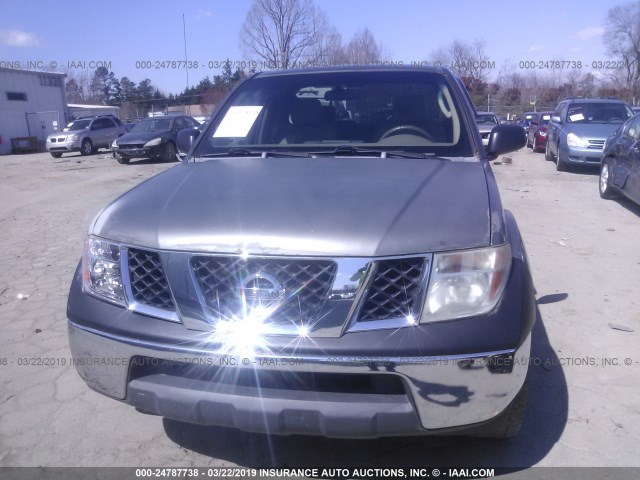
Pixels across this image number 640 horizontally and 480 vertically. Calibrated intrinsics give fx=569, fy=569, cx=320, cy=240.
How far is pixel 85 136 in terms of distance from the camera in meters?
24.6

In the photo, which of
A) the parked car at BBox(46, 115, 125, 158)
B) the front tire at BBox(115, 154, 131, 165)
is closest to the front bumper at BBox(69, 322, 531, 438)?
the front tire at BBox(115, 154, 131, 165)

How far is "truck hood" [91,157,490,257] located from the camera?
220 centimetres

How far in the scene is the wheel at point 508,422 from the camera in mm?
2416

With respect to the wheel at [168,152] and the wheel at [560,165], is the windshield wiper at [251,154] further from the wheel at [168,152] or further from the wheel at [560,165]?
the wheel at [168,152]

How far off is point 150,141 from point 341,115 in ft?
51.5

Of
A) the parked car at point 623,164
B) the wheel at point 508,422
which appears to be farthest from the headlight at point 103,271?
the parked car at point 623,164

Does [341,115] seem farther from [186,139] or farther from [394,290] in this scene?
[394,290]

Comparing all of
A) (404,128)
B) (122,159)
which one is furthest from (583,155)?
(122,159)

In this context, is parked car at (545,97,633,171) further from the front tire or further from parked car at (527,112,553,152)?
the front tire

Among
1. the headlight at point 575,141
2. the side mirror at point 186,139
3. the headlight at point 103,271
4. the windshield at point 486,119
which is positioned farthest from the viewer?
the windshield at point 486,119

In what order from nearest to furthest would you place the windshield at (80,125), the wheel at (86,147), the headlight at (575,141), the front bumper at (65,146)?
the headlight at (575,141)
the front bumper at (65,146)
the wheel at (86,147)
the windshield at (80,125)

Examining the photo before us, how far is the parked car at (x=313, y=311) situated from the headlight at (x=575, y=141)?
11.5 metres

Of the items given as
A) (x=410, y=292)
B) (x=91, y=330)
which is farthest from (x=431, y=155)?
(x=91, y=330)

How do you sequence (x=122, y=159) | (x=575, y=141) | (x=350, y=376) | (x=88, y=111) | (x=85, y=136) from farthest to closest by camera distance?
(x=88, y=111), (x=85, y=136), (x=122, y=159), (x=575, y=141), (x=350, y=376)
